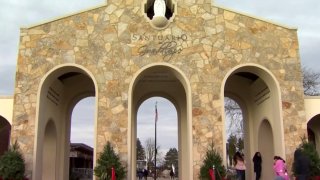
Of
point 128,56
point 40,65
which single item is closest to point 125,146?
point 128,56

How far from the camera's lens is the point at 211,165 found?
1416 cm

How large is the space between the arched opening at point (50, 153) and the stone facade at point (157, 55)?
9.31 feet

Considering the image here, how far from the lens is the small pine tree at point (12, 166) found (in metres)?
13.6

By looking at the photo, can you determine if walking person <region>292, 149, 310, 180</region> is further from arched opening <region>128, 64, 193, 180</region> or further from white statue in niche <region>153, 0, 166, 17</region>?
arched opening <region>128, 64, 193, 180</region>

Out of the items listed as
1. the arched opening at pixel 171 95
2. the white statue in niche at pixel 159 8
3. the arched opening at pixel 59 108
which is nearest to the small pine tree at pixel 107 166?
the arched opening at pixel 59 108

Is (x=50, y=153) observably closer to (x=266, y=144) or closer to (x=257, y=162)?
(x=257, y=162)

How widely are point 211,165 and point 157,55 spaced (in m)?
4.76

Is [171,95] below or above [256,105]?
above

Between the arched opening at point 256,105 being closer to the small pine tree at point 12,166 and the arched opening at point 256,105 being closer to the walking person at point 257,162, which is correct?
the walking person at point 257,162

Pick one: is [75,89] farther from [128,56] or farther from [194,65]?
[194,65]

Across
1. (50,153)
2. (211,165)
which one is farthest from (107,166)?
(50,153)

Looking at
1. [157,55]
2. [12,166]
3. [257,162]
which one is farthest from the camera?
[257,162]

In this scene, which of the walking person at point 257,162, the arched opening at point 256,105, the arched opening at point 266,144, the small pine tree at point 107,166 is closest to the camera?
the small pine tree at point 107,166
